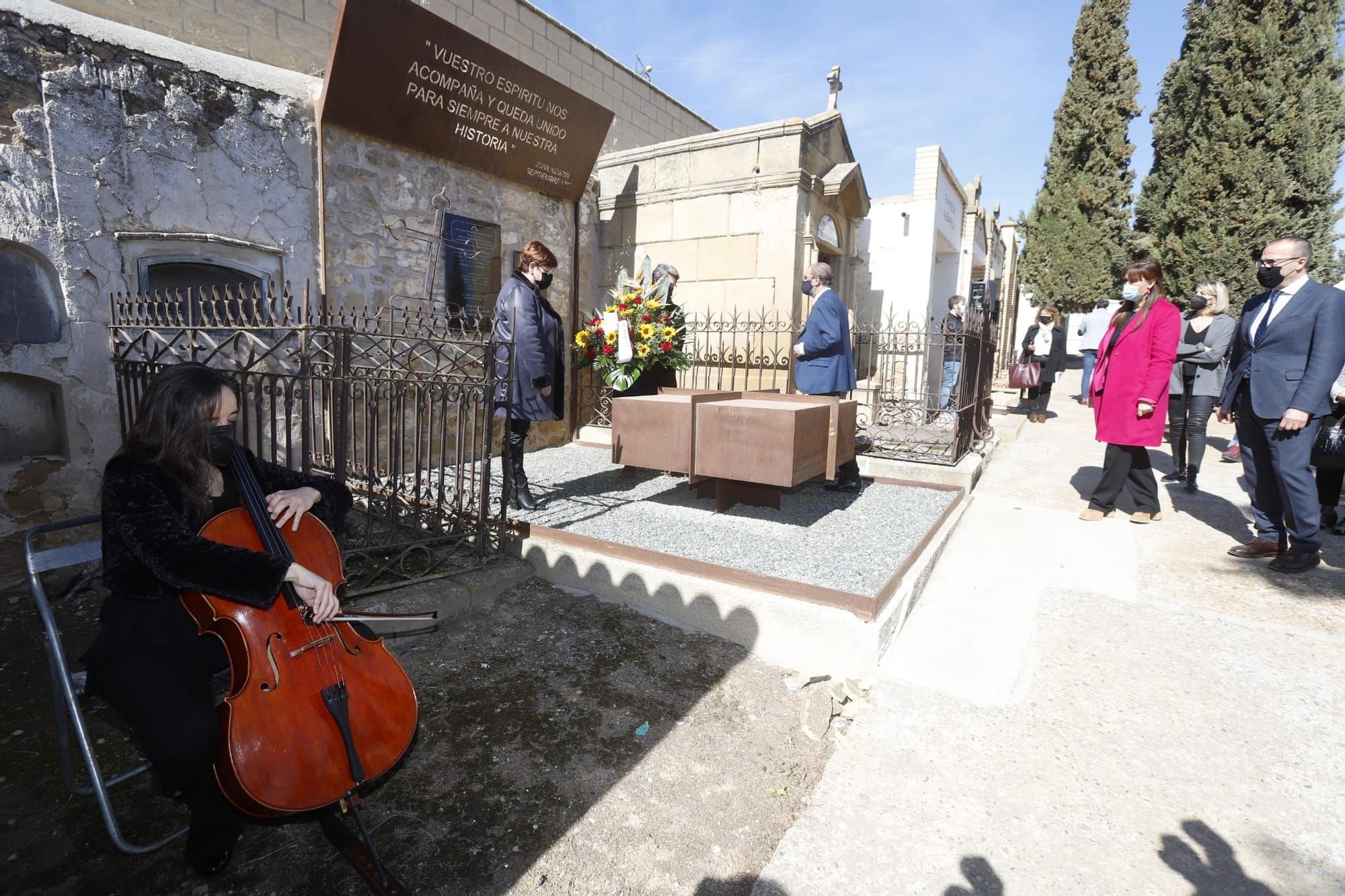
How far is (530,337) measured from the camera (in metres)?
4.49

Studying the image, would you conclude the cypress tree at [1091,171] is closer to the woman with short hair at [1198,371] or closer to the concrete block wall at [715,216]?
the woman with short hair at [1198,371]

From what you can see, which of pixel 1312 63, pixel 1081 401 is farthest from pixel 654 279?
pixel 1312 63

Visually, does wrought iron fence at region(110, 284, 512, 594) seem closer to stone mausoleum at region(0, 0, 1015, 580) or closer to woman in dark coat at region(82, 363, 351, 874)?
stone mausoleum at region(0, 0, 1015, 580)

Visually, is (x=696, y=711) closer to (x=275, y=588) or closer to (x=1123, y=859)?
(x=1123, y=859)

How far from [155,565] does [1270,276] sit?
5883 mm

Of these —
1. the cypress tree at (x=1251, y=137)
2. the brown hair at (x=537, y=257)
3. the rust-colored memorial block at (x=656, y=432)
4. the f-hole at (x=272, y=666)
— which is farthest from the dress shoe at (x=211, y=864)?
the cypress tree at (x=1251, y=137)

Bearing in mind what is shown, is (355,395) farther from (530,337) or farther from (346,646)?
(346,646)

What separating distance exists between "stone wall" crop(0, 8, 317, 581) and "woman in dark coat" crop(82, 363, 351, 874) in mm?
2743

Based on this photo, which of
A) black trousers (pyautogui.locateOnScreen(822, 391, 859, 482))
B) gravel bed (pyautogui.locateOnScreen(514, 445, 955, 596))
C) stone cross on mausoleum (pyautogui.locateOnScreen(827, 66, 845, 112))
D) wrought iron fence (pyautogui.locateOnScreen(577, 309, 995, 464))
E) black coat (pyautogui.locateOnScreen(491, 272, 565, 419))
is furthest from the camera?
stone cross on mausoleum (pyautogui.locateOnScreen(827, 66, 845, 112))

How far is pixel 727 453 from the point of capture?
4230 mm

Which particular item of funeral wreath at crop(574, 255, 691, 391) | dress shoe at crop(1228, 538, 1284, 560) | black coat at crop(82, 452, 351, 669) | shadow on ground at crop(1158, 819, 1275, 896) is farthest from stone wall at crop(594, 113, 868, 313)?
black coat at crop(82, 452, 351, 669)

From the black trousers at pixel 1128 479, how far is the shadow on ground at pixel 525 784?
12.3ft

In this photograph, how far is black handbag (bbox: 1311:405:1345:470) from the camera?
4.41 m

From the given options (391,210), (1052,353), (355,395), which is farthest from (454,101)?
(1052,353)
